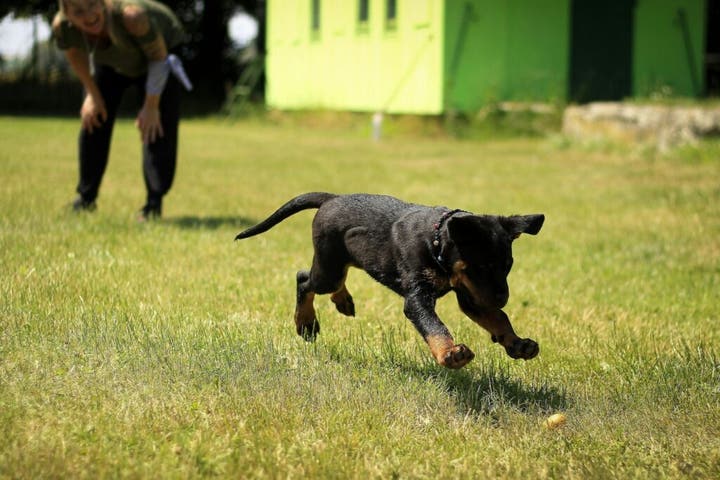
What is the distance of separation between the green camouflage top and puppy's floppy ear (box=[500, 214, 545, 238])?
181 inches

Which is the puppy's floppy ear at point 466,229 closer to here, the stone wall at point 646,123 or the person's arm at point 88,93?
the person's arm at point 88,93

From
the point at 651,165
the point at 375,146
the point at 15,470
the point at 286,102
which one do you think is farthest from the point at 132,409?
the point at 286,102

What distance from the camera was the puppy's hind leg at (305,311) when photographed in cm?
467

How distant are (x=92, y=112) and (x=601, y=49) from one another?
15.6 metres

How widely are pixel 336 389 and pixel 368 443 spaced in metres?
0.44

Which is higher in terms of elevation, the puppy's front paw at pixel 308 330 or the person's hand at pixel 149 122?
the person's hand at pixel 149 122

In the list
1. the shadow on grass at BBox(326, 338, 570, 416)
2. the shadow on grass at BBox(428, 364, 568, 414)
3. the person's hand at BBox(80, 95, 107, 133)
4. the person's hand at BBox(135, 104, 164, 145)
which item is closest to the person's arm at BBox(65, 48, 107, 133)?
the person's hand at BBox(80, 95, 107, 133)

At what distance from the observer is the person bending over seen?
297 inches

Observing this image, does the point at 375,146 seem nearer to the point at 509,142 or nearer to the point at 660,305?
the point at 509,142

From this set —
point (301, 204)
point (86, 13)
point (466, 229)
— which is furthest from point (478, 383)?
point (86, 13)

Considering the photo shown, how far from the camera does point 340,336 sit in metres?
5.00

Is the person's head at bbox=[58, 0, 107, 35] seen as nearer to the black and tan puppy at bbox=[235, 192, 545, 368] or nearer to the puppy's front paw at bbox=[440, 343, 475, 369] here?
the black and tan puppy at bbox=[235, 192, 545, 368]

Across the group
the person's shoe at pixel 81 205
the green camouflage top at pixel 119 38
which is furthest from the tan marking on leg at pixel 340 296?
the person's shoe at pixel 81 205

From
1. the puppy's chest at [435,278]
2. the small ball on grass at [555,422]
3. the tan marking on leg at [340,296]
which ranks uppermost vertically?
the puppy's chest at [435,278]
